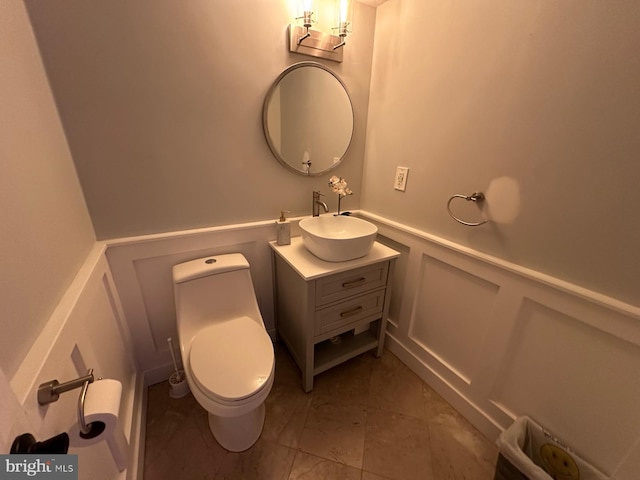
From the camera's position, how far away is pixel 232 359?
107 centimetres

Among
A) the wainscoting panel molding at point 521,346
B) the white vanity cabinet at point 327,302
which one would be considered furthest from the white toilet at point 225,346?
the wainscoting panel molding at point 521,346

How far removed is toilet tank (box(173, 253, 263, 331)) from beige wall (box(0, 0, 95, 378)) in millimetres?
393

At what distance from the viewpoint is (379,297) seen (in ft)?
4.77

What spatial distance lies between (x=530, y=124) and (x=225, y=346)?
1475mm

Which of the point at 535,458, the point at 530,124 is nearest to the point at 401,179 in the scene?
the point at 530,124

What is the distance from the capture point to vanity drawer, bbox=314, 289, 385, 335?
129cm

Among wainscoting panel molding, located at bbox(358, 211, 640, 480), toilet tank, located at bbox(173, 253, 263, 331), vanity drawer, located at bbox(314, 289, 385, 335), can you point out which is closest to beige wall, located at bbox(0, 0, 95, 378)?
toilet tank, located at bbox(173, 253, 263, 331)

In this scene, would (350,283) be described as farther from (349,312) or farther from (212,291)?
(212,291)

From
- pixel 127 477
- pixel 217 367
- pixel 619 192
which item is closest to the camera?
pixel 619 192

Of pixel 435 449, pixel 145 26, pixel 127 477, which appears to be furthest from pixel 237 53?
pixel 435 449

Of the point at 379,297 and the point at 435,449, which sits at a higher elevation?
the point at 379,297

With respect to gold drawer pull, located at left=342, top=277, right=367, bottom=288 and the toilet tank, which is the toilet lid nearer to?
the toilet tank

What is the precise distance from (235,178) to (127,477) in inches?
49.3

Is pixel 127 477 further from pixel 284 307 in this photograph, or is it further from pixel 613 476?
pixel 613 476
